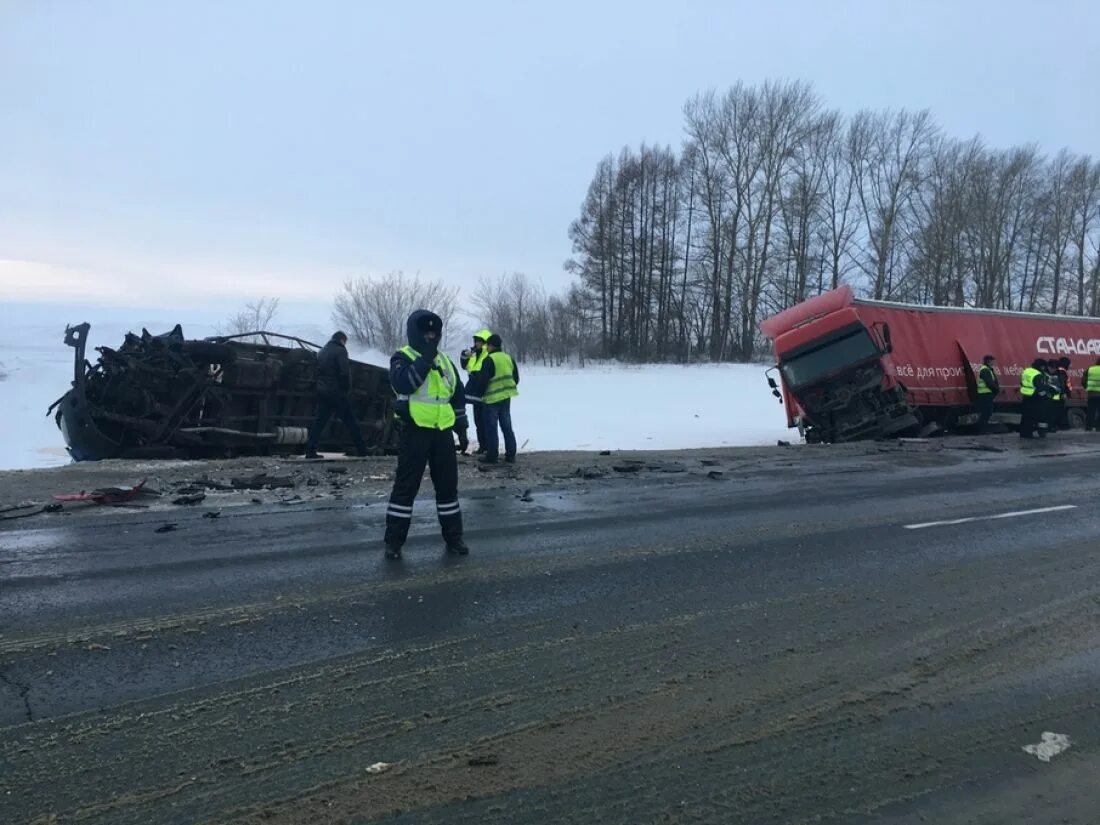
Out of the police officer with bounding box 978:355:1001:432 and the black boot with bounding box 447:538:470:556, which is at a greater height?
the police officer with bounding box 978:355:1001:432

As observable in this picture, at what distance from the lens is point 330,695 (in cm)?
403

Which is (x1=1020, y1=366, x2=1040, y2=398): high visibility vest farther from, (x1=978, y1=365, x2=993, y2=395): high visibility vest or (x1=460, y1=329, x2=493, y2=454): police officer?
(x1=460, y1=329, x2=493, y2=454): police officer

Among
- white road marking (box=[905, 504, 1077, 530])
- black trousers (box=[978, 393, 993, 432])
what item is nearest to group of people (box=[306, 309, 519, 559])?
white road marking (box=[905, 504, 1077, 530])

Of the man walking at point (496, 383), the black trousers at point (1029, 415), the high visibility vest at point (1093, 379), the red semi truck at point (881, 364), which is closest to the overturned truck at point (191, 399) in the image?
the man walking at point (496, 383)

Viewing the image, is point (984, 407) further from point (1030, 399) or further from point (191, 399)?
point (191, 399)

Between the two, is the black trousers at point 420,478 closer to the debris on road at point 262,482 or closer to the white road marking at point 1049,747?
the debris on road at point 262,482

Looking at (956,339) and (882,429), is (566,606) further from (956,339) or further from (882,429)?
(956,339)

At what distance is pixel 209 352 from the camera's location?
1271 cm

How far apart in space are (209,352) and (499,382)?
4380mm

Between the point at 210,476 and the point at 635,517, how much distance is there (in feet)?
17.8

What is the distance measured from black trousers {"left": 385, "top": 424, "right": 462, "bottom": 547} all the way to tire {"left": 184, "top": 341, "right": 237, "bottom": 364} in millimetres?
7267

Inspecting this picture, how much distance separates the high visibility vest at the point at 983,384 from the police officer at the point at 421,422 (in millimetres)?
14803

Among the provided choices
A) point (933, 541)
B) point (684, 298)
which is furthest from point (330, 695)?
point (684, 298)

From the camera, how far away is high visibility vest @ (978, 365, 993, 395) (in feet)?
58.6
